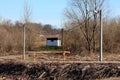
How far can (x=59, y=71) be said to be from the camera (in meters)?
27.7

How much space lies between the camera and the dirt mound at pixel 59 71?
86.6 feet

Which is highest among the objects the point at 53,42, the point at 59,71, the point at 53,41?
the point at 53,41

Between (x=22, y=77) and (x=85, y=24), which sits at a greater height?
(x=85, y=24)

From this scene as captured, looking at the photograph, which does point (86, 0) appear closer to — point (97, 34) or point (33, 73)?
point (97, 34)

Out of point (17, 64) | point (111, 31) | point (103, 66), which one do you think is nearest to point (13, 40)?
point (111, 31)

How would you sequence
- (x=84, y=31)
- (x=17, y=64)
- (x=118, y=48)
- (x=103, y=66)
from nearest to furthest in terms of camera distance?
1. (x=103, y=66)
2. (x=17, y=64)
3. (x=118, y=48)
4. (x=84, y=31)

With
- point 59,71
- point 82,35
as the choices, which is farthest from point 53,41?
point 59,71

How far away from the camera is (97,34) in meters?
56.8

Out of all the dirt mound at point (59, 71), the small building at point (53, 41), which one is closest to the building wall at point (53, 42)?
the small building at point (53, 41)

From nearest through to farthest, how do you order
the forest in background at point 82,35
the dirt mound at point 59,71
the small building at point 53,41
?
the dirt mound at point 59,71
the forest in background at point 82,35
the small building at point 53,41

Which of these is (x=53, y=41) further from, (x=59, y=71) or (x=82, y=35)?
(x=59, y=71)

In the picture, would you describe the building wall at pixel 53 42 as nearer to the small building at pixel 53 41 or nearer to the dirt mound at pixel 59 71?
the small building at pixel 53 41

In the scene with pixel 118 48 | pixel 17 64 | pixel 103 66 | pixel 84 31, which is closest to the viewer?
pixel 103 66

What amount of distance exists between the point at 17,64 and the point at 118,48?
26404mm
